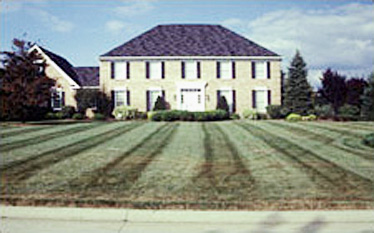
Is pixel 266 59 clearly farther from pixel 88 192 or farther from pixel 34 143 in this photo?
pixel 88 192

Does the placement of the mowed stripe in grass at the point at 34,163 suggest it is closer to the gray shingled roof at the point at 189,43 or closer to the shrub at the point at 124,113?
the shrub at the point at 124,113

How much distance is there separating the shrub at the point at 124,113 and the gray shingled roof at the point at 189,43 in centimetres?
522

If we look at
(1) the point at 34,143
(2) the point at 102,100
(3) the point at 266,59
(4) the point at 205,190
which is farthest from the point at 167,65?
(4) the point at 205,190

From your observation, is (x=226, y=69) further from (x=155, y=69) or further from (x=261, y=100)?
(x=155, y=69)

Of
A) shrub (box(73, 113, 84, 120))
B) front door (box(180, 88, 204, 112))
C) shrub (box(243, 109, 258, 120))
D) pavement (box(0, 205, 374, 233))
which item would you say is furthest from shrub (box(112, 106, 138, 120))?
pavement (box(0, 205, 374, 233))

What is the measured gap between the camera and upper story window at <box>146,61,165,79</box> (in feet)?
108

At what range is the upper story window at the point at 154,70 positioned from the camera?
33.0 m

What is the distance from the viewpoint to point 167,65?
33062 mm

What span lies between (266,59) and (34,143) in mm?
24707

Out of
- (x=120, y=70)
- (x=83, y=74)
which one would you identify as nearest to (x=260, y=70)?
(x=120, y=70)

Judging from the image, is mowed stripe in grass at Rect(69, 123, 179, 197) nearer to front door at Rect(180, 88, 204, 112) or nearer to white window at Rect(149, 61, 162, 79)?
front door at Rect(180, 88, 204, 112)

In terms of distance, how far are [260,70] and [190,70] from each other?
6388mm

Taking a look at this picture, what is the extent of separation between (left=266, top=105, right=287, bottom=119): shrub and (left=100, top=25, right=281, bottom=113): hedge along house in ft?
4.79

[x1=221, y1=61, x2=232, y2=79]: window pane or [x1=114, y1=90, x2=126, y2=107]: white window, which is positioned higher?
[x1=221, y1=61, x2=232, y2=79]: window pane
